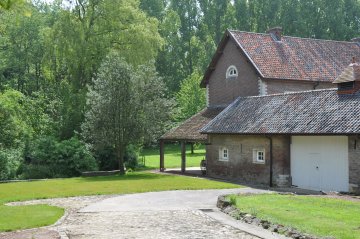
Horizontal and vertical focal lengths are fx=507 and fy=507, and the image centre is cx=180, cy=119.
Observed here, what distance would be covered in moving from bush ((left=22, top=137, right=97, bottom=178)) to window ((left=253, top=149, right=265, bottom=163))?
13.5 meters

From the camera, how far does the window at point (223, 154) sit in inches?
1233

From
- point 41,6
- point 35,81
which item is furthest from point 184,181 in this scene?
point 41,6

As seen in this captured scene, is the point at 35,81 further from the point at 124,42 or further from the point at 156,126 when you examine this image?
the point at 156,126

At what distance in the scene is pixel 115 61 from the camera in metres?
34.2

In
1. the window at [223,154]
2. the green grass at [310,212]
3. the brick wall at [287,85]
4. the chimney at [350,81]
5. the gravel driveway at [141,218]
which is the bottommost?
the gravel driveway at [141,218]

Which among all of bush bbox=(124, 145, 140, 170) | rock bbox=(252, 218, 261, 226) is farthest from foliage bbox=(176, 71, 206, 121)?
rock bbox=(252, 218, 261, 226)

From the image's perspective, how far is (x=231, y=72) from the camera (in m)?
38.5

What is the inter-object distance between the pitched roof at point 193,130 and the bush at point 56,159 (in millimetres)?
6017

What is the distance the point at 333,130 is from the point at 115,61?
16.4 metres

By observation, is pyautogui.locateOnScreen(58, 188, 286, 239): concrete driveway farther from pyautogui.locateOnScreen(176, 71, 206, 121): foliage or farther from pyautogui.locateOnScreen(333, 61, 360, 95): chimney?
pyautogui.locateOnScreen(176, 71, 206, 121): foliage

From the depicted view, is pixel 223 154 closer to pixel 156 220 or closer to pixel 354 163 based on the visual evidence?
pixel 354 163

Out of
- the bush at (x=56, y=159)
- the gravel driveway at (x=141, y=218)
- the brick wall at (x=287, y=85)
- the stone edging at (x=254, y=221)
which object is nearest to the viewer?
the stone edging at (x=254, y=221)

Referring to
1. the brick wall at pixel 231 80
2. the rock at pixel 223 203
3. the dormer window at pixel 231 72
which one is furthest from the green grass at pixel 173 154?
the rock at pixel 223 203

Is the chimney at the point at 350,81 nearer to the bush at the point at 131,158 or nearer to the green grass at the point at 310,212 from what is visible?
the green grass at the point at 310,212
